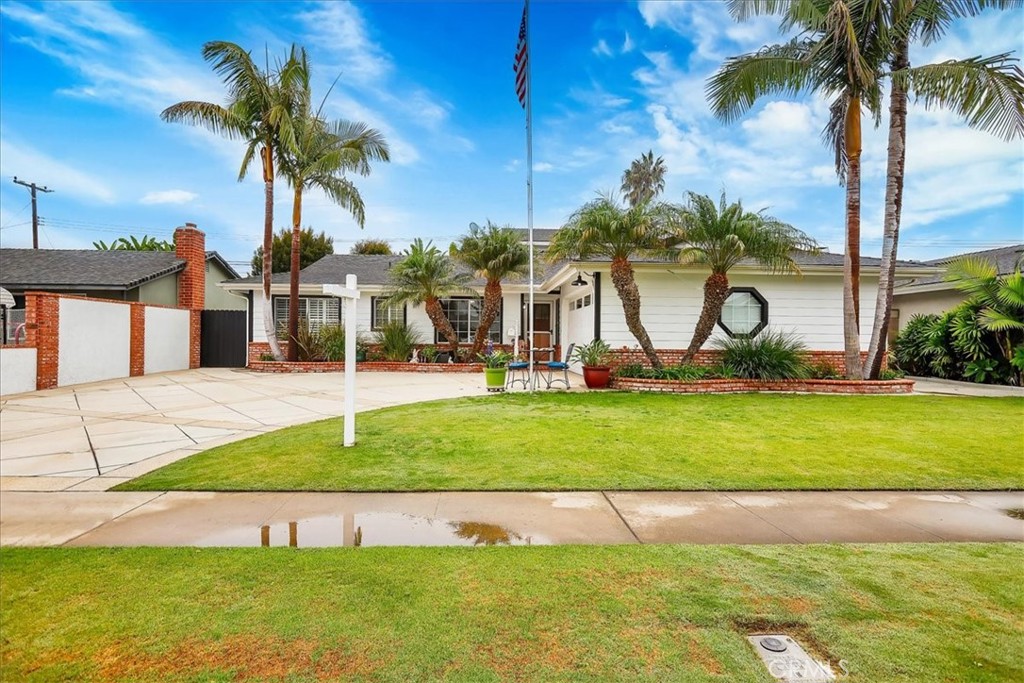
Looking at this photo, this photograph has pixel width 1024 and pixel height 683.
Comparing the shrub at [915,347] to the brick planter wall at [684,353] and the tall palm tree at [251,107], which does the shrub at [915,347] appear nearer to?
the brick planter wall at [684,353]

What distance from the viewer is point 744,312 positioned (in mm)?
13789

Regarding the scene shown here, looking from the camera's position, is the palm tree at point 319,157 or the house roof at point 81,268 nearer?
the palm tree at point 319,157

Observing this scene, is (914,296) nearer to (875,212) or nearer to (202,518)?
(875,212)

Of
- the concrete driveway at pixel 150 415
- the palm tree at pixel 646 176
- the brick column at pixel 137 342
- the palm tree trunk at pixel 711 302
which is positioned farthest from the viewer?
the palm tree at pixel 646 176

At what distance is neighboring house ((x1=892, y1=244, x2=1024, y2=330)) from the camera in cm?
1628

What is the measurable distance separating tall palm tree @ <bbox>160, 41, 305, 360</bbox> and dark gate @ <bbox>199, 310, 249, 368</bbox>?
4.79 metres

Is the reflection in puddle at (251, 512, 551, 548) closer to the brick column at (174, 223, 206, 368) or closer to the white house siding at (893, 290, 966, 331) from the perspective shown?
the brick column at (174, 223, 206, 368)

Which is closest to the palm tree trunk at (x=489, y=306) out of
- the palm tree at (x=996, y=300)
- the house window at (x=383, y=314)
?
the house window at (x=383, y=314)

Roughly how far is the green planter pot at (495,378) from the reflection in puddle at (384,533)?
7.62m

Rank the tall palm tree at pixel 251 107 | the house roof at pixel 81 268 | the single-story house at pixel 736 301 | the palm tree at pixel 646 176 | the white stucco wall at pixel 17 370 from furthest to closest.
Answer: the palm tree at pixel 646 176 < the house roof at pixel 81 268 < the tall palm tree at pixel 251 107 < the single-story house at pixel 736 301 < the white stucco wall at pixel 17 370

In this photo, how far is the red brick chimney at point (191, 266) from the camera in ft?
59.3

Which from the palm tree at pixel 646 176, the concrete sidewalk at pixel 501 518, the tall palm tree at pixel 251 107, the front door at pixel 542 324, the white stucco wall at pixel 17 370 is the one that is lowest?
the concrete sidewalk at pixel 501 518

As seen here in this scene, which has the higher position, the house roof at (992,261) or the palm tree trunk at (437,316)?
the house roof at (992,261)

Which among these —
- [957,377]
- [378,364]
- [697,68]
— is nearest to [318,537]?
[378,364]
